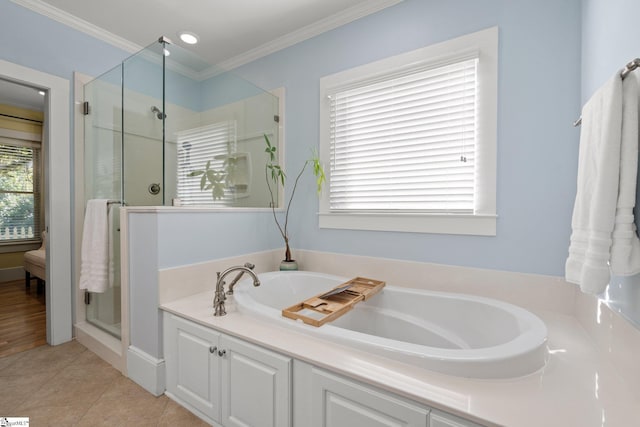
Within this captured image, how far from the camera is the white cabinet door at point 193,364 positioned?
1.44 meters

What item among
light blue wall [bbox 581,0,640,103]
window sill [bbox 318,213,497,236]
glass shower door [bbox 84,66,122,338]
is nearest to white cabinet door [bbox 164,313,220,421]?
glass shower door [bbox 84,66,122,338]

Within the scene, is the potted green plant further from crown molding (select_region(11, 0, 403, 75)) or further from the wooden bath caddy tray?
crown molding (select_region(11, 0, 403, 75))

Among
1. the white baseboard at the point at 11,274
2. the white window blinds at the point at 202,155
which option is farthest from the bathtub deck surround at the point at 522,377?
the white baseboard at the point at 11,274

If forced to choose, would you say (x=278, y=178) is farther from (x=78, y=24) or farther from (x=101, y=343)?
(x=78, y=24)

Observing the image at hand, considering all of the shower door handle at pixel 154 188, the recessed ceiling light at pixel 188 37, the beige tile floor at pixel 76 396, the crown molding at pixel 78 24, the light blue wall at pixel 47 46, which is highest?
the recessed ceiling light at pixel 188 37

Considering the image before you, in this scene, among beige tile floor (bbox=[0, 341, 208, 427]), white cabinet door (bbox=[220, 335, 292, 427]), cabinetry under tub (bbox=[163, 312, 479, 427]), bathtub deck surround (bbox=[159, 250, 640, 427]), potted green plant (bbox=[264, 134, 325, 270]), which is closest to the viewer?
bathtub deck surround (bbox=[159, 250, 640, 427])

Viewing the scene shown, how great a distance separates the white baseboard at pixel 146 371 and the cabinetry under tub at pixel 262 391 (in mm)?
50

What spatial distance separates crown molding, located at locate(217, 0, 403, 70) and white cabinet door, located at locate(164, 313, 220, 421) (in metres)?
2.34

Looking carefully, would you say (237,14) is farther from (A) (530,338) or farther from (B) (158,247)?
(A) (530,338)

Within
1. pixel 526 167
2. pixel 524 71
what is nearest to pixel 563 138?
pixel 526 167

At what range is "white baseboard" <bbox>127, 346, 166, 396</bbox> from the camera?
5.45ft

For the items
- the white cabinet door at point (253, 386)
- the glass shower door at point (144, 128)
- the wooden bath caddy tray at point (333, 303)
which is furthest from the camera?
the glass shower door at point (144, 128)

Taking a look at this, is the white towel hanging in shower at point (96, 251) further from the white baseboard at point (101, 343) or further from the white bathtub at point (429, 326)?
the white bathtub at point (429, 326)

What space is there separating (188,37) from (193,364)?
8.60ft
